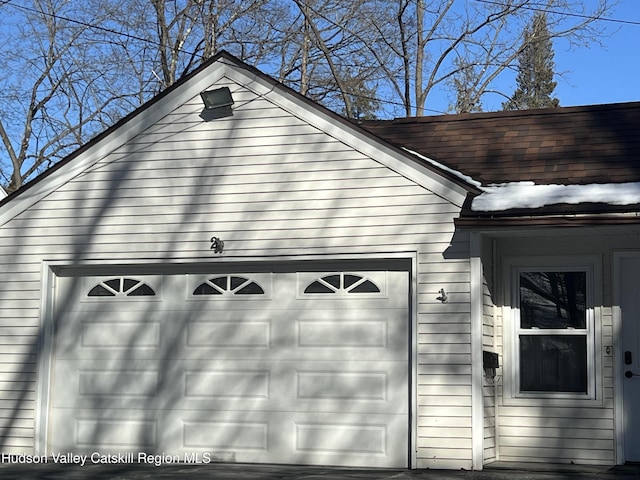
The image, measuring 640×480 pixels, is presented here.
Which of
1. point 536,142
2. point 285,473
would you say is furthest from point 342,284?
point 536,142

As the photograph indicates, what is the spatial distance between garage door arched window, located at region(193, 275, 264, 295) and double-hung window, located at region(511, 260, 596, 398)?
299 centimetres

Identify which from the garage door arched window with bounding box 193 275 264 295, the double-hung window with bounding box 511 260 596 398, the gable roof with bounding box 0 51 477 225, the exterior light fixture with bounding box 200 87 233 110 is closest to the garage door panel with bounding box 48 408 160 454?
the garage door arched window with bounding box 193 275 264 295

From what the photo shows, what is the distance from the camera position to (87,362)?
1180 centimetres

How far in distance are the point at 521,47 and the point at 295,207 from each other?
18691mm

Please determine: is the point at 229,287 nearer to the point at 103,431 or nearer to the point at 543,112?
the point at 103,431

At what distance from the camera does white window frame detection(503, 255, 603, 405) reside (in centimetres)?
1061

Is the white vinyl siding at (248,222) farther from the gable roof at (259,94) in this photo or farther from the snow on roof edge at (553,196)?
the snow on roof edge at (553,196)

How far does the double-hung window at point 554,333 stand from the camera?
1070 cm

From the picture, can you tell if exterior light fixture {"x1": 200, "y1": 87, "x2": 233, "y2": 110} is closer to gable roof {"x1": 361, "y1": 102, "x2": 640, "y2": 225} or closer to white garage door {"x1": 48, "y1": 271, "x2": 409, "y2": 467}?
white garage door {"x1": 48, "y1": 271, "x2": 409, "y2": 467}

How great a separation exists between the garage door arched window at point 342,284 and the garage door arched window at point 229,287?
2.16 ft

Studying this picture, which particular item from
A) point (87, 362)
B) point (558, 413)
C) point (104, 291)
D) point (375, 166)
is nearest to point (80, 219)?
point (104, 291)

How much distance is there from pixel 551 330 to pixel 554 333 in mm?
46

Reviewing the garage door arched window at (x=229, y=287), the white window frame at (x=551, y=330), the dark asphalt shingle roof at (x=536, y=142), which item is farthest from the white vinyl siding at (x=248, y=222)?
the dark asphalt shingle roof at (x=536, y=142)

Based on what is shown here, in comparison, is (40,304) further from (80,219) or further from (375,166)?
(375,166)
